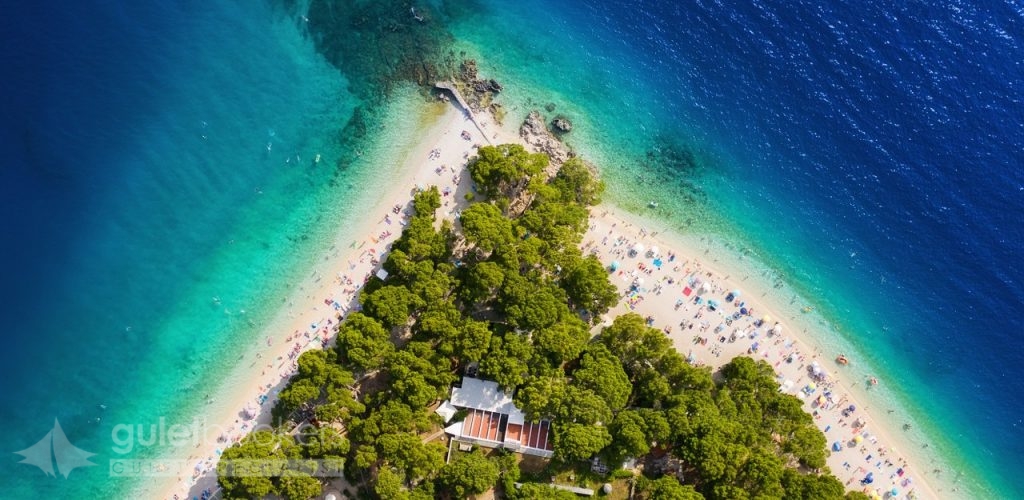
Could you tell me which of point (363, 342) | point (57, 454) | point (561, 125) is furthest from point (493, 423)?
point (57, 454)

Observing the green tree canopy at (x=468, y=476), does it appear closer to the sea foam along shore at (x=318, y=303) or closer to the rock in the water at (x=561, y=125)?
the sea foam along shore at (x=318, y=303)

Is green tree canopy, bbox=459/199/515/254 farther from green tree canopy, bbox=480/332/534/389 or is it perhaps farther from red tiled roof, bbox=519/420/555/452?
red tiled roof, bbox=519/420/555/452

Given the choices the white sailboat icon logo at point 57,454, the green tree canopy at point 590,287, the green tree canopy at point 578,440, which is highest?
the green tree canopy at point 590,287

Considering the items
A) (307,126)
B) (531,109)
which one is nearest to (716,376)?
(531,109)

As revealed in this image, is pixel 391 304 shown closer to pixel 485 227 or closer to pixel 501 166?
pixel 485 227

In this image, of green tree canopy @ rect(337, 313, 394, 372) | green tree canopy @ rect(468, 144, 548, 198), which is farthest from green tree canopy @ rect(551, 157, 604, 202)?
green tree canopy @ rect(337, 313, 394, 372)

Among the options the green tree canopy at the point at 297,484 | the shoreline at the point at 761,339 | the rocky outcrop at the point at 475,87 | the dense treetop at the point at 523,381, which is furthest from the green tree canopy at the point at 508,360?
the rocky outcrop at the point at 475,87

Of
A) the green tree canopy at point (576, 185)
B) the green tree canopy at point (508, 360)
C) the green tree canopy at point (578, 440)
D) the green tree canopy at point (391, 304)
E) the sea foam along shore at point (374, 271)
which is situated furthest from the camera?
the green tree canopy at point (576, 185)

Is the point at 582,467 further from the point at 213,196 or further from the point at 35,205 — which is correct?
Result: the point at 35,205
